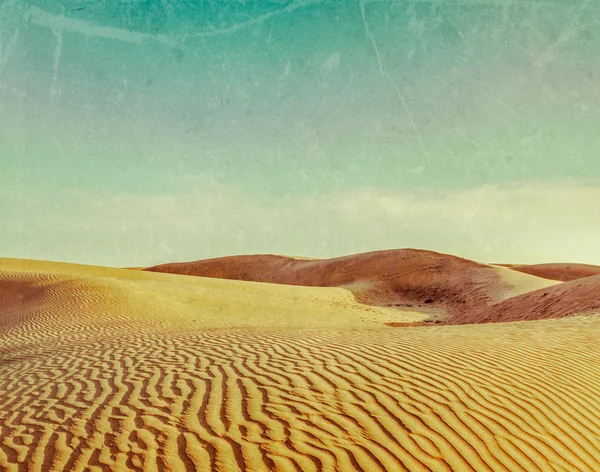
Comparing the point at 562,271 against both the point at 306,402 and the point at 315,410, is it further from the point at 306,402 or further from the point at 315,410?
the point at 315,410

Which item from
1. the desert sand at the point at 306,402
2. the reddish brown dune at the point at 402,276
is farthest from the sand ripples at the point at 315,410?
the reddish brown dune at the point at 402,276

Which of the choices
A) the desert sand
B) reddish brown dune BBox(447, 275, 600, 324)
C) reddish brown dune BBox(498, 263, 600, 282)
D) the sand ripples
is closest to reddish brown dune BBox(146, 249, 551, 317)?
reddish brown dune BBox(447, 275, 600, 324)

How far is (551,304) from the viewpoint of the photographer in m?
19.2

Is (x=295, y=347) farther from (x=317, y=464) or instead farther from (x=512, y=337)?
(x=317, y=464)

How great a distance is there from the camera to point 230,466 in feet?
12.4

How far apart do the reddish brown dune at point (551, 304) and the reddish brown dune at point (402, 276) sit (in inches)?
266

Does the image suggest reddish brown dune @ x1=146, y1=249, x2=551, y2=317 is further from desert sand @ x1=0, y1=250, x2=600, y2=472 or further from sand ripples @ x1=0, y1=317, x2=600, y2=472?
sand ripples @ x1=0, y1=317, x2=600, y2=472

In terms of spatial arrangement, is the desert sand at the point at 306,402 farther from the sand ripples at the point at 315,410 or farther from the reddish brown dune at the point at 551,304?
the reddish brown dune at the point at 551,304

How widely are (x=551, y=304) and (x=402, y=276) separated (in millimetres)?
25726

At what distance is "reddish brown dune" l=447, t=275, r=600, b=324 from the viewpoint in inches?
682

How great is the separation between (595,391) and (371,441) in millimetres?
3524

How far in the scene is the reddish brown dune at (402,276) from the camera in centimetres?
3372

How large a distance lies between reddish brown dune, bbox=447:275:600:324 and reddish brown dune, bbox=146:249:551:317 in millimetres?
6768

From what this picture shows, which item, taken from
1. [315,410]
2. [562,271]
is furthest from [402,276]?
[315,410]
